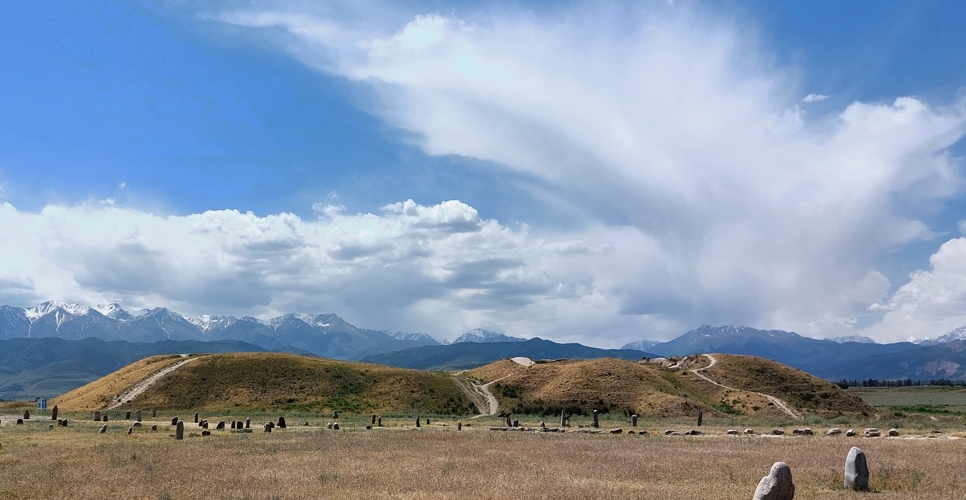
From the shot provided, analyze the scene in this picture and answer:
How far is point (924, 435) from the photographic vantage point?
134ft

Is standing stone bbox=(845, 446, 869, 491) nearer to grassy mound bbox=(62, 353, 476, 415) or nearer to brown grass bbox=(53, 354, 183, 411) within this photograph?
grassy mound bbox=(62, 353, 476, 415)

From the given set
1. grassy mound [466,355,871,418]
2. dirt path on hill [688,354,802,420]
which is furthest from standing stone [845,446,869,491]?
dirt path on hill [688,354,802,420]

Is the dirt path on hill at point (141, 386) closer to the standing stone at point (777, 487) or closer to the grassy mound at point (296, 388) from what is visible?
the grassy mound at point (296, 388)

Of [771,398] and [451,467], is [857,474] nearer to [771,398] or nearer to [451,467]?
[451,467]

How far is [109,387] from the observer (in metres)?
87.6

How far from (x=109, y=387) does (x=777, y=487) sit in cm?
9301

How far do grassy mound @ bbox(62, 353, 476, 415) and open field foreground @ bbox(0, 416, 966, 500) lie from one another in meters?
44.2

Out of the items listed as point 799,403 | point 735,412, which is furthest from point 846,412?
point 735,412

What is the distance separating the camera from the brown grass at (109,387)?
269ft

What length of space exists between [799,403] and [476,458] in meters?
75.0

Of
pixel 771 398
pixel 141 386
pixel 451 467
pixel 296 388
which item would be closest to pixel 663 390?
pixel 771 398

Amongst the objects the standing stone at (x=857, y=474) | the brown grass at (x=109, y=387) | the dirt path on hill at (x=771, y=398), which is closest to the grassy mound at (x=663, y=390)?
the dirt path on hill at (x=771, y=398)

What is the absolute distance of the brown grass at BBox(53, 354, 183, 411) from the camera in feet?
269

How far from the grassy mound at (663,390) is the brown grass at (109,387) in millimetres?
49526
